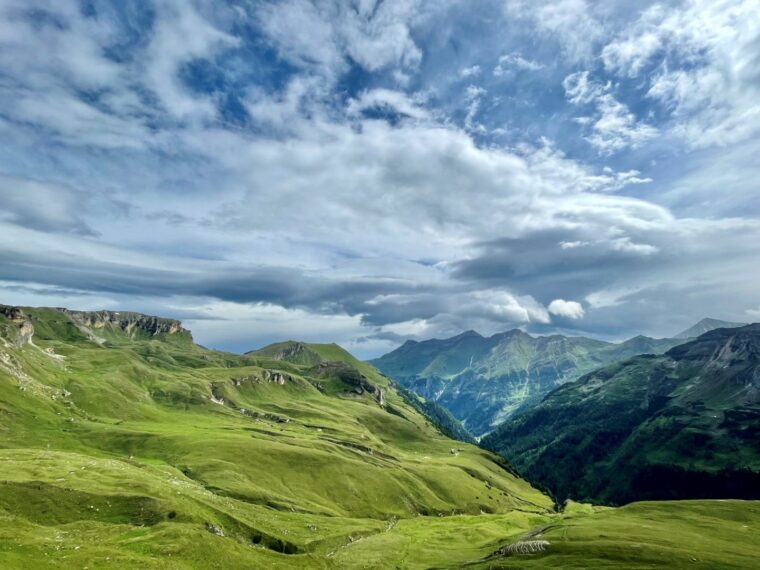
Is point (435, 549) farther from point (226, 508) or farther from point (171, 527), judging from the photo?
point (171, 527)

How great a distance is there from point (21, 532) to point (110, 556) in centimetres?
1600

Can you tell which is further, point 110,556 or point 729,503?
point 729,503

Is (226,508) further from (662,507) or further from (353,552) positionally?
(662,507)

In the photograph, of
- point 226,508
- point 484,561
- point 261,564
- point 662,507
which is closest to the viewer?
point 261,564

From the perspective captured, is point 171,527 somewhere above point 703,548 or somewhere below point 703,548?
below

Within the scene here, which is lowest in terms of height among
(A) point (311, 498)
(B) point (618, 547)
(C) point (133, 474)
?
(A) point (311, 498)

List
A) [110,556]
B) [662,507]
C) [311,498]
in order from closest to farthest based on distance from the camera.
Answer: [110,556], [662,507], [311,498]

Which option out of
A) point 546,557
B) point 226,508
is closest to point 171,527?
point 226,508

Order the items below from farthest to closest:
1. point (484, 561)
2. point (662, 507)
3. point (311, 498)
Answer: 1. point (311, 498)
2. point (662, 507)
3. point (484, 561)

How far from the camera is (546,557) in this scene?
100875 mm

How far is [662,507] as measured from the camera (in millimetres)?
156125

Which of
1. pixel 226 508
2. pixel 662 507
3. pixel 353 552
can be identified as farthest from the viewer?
pixel 662 507

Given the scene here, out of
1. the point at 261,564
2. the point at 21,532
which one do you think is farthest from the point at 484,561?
the point at 21,532

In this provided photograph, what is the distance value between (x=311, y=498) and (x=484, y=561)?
102708mm
